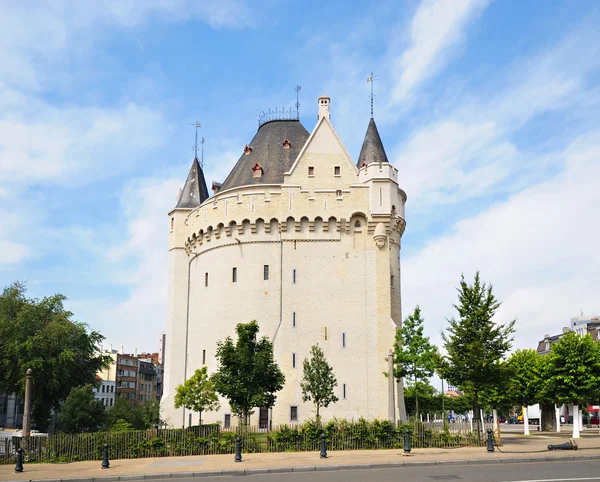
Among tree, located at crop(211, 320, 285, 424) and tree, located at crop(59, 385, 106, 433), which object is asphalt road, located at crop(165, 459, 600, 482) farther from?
tree, located at crop(59, 385, 106, 433)

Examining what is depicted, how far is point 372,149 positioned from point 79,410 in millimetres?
30059

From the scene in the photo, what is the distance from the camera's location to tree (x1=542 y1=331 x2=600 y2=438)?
40594 millimetres

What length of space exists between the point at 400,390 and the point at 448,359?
11.2 metres

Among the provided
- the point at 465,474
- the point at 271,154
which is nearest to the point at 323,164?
the point at 271,154

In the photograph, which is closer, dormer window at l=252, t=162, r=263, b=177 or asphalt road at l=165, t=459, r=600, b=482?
asphalt road at l=165, t=459, r=600, b=482

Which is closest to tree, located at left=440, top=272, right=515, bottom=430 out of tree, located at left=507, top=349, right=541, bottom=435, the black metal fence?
the black metal fence

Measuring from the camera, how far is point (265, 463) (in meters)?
22.1

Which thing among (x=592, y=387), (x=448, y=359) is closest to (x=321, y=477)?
(x=448, y=359)

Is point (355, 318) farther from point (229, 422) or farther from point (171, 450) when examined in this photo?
point (171, 450)

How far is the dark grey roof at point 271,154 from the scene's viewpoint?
48.1 m

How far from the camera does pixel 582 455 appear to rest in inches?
924

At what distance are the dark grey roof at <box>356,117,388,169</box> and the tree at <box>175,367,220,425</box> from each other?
64.8ft

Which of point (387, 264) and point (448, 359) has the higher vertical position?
point (387, 264)

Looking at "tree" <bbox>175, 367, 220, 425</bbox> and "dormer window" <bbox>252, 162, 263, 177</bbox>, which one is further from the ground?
"dormer window" <bbox>252, 162, 263, 177</bbox>
